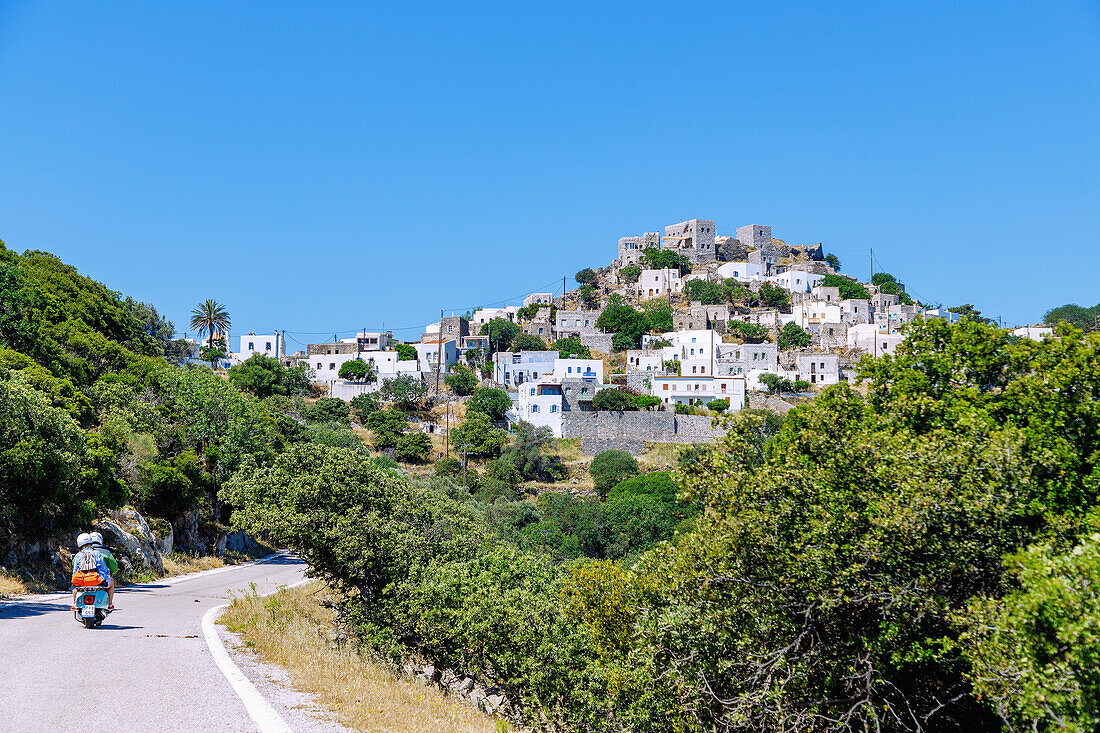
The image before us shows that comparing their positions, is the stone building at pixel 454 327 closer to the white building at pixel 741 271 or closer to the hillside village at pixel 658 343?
the hillside village at pixel 658 343

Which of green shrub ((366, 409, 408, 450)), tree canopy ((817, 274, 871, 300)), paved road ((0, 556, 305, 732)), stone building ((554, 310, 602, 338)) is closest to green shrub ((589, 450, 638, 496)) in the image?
green shrub ((366, 409, 408, 450))

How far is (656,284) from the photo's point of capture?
444 ft

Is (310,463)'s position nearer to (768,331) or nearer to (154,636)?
(154,636)

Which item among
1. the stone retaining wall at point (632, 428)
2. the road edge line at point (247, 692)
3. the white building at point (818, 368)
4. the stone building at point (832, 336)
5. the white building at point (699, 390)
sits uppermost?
the stone building at point (832, 336)

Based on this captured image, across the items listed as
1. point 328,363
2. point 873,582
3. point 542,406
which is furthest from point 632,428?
point 873,582

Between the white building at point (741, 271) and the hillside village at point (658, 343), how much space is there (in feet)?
0.77

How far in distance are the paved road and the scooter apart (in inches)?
5.7

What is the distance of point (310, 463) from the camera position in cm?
2080

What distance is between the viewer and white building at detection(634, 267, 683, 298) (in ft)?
441

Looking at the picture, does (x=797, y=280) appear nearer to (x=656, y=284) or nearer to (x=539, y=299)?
(x=656, y=284)

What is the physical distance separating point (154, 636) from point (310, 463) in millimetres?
9809

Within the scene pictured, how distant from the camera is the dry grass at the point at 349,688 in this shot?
7.60m

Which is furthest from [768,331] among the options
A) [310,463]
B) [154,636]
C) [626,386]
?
[154,636]

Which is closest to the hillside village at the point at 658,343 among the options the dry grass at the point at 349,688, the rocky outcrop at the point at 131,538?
the rocky outcrop at the point at 131,538
